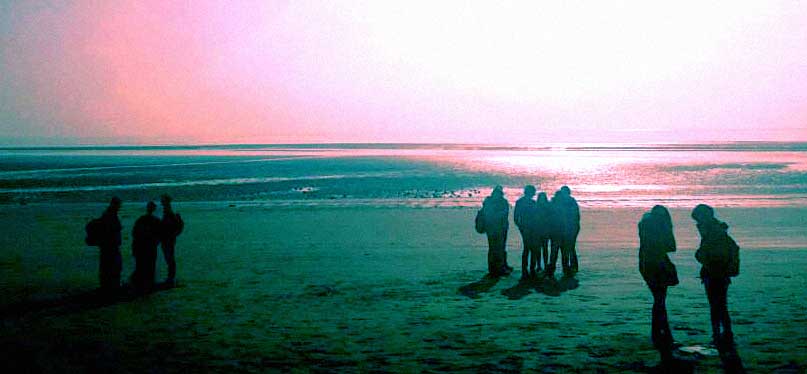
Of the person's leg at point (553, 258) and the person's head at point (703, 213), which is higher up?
the person's head at point (703, 213)

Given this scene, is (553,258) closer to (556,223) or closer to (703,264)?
(556,223)

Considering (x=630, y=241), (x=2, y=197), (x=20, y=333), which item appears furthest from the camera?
(x=2, y=197)

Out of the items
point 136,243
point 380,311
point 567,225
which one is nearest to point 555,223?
point 567,225

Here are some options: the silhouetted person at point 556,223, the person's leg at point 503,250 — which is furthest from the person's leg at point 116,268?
the silhouetted person at point 556,223

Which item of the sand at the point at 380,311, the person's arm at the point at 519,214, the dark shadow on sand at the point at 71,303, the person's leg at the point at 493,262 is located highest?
the person's arm at the point at 519,214

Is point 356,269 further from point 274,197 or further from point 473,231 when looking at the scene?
point 274,197

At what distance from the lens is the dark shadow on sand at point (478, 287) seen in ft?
34.3

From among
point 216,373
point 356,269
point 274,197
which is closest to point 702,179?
point 274,197

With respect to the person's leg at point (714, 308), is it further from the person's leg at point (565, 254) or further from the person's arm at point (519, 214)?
the person's arm at point (519, 214)

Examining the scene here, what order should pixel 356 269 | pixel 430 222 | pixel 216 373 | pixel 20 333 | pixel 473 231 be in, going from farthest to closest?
pixel 430 222, pixel 473 231, pixel 356 269, pixel 20 333, pixel 216 373

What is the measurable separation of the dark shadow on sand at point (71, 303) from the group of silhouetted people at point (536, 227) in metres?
5.66

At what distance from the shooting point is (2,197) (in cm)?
3412

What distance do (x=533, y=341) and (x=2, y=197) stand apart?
34490mm

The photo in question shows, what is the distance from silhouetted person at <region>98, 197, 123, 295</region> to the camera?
10.7 meters
